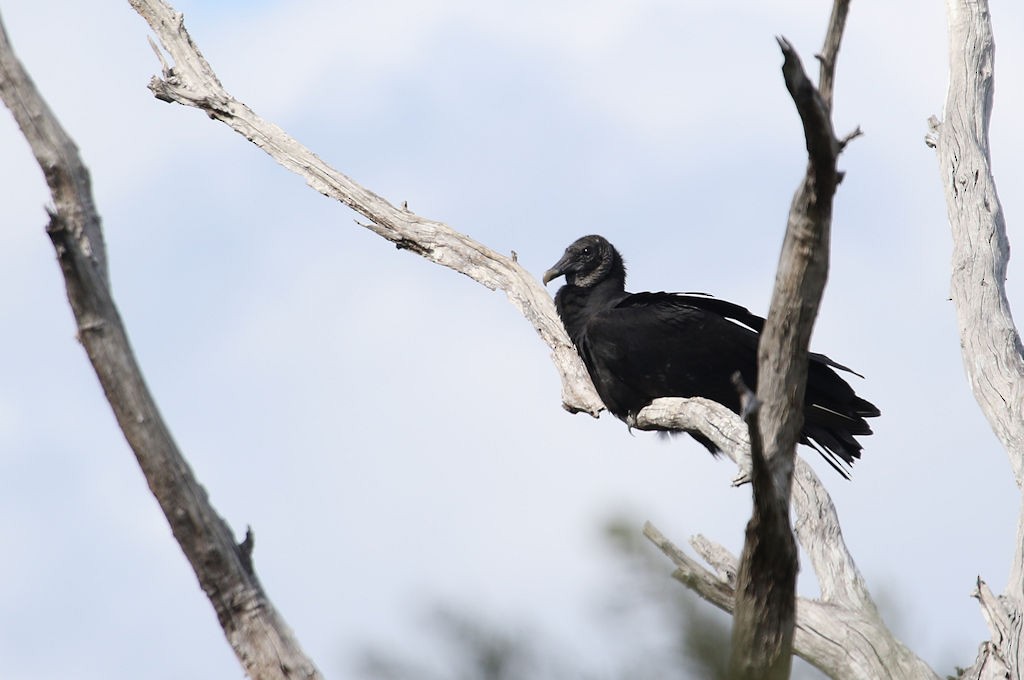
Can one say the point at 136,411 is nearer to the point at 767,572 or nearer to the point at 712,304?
the point at 767,572

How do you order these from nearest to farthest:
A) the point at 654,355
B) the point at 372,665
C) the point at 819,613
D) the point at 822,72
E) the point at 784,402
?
the point at 372,665, the point at 822,72, the point at 784,402, the point at 819,613, the point at 654,355

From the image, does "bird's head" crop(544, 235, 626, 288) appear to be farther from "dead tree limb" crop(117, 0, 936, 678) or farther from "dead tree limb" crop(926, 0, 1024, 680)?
"dead tree limb" crop(926, 0, 1024, 680)

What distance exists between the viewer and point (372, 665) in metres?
1.76

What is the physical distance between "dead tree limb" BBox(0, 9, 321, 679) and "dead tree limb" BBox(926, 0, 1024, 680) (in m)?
2.07

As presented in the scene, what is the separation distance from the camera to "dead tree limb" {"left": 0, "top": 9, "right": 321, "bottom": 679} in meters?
2.10

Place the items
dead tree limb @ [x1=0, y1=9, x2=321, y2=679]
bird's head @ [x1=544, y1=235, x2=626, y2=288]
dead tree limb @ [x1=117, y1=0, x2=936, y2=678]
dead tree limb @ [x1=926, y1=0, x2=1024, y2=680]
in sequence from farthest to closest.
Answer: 1. bird's head @ [x1=544, y1=235, x2=626, y2=288]
2. dead tree limb @ [x1=926, y1=0, x2=1024, y2=680]
3. dead tree limb @ [x1=117, y1=0, x2=936, y2=678]
4. dead tree limb @ [x1=0, y1=9, x2=321, y2=679]

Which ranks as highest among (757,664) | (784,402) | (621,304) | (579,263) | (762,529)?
(579,263)

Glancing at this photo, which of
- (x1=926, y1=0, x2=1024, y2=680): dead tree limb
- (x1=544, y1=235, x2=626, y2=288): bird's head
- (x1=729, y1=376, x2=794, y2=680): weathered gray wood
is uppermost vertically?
(x1=544, y1=235, x2=626, y2=288): bird's head

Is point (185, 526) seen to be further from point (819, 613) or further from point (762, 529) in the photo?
point (819, 613)

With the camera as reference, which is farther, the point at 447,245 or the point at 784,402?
the point at 447,245

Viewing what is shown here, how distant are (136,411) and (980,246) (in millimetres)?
3341

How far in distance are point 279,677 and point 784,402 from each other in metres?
0.98

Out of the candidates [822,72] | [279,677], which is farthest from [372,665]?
[822,72]

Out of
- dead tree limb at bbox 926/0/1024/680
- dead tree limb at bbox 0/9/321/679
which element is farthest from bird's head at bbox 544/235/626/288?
dead tree limb at bbox 0/9/321/679
